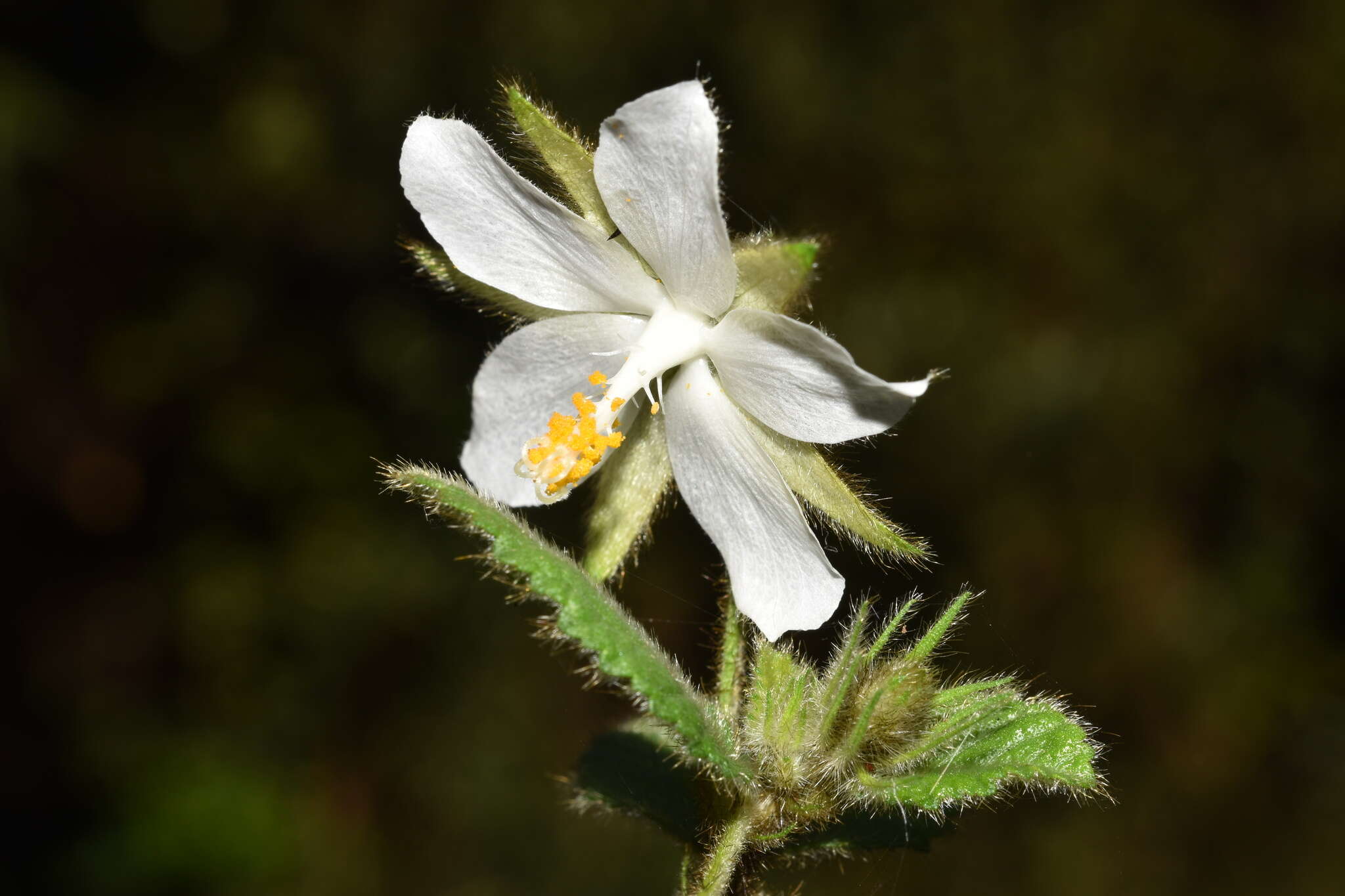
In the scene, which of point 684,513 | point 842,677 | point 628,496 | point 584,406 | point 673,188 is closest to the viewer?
point 842,677

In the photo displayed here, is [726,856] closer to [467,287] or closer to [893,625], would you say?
[893,625]

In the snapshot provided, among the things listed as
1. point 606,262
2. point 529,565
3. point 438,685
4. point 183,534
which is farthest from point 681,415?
point 183,534

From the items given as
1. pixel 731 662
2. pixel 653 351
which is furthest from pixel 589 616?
pixel 653 351

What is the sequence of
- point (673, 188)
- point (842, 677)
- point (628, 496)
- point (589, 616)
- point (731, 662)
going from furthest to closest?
point (628, 496), point (731, 662), point (673, 188), point (842, 677), point (589, 616)

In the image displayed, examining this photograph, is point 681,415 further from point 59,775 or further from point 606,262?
point 59,775

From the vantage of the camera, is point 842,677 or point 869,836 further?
point 869,836

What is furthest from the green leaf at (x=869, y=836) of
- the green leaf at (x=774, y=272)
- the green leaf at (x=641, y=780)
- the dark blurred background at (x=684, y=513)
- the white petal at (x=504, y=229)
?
the dark blurred background at (x=684, y=513)

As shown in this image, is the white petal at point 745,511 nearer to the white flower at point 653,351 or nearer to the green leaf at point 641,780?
the white flower at point 653,351
